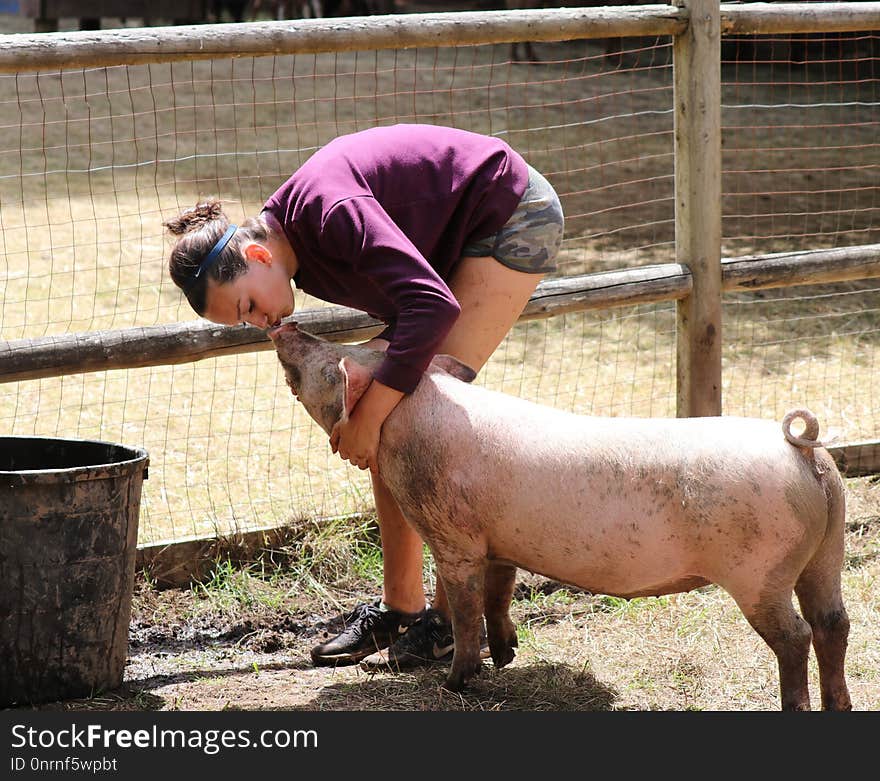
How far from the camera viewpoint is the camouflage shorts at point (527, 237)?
3.06 metres

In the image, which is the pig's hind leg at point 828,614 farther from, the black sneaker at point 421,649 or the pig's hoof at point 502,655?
the black sneaker at point 421,649

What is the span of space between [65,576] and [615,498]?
4.59 ft

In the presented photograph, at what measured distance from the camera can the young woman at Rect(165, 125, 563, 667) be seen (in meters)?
2.71

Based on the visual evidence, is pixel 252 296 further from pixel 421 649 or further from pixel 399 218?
pixel 421 649

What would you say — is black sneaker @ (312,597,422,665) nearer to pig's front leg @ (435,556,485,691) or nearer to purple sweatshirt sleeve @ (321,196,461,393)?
pig's front leg @ (435,556,485,691)

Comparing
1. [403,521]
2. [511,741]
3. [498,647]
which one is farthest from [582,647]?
[511,741]

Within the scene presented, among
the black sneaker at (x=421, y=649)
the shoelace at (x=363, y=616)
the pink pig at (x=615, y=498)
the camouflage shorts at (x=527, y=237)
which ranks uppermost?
the camouflage shorts at (x=527, y=237)

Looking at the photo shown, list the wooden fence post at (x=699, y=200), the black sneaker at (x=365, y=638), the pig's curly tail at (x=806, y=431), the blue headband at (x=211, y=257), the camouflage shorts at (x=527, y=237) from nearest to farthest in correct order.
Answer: the pig's curly tail at (x=806, y=431)
the blue headband at (x=211, y=257)
the camouflage shorts at (x=527, y=237)
the black sneaker at (x=365, y=638)
the wooden fence post at (x=699, y=200)

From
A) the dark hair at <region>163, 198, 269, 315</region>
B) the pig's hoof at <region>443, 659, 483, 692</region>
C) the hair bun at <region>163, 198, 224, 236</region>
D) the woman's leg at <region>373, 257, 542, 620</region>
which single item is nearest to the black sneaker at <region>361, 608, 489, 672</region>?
the pig's hoof at <region>443, 659, 483, 692</region>

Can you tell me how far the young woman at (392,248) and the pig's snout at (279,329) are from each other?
0.04 m

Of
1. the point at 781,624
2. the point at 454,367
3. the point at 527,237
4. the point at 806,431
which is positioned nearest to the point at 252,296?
the point at 454,367

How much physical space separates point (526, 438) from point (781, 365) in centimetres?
389

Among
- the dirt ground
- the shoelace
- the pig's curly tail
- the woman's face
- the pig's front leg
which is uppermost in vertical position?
the woman's face

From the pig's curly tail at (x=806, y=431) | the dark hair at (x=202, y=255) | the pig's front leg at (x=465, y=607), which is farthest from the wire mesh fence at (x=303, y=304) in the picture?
the pig's curly tail at (x=806, y=431)
